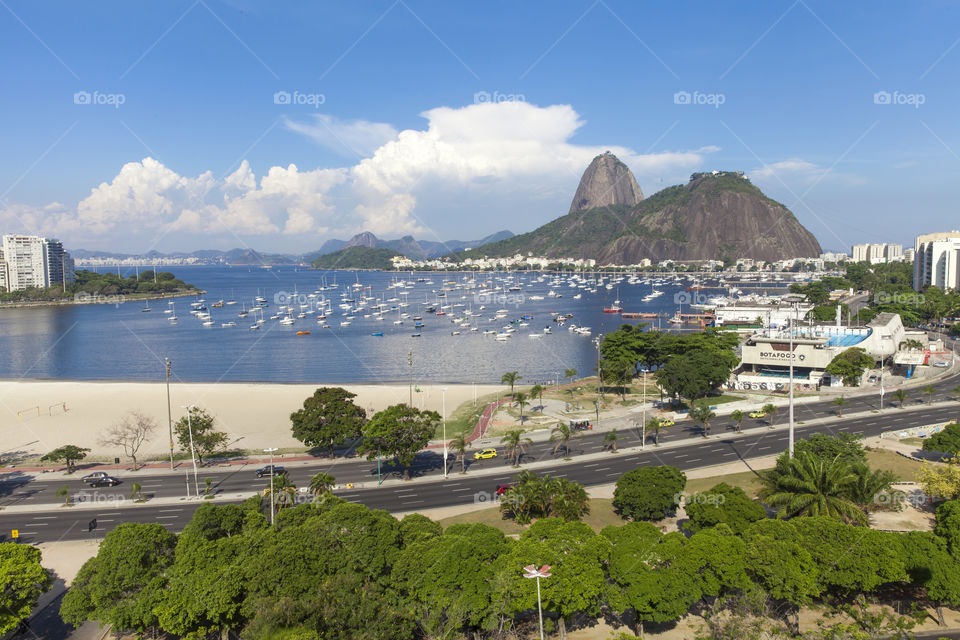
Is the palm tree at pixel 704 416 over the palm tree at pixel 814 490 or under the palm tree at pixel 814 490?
under

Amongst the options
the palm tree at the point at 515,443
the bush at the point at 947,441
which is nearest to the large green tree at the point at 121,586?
the palm tree at the point at 515,443

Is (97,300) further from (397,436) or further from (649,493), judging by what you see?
(649,493)

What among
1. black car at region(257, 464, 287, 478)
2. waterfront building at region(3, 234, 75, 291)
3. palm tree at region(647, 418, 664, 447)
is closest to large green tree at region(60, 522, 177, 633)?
black car at region(257, 464, 287, 478)

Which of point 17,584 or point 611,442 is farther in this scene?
point 611,442

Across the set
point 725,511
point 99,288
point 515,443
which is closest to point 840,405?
point 515,443

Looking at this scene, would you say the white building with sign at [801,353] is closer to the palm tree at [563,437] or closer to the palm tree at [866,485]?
the palm tree at [563,437]

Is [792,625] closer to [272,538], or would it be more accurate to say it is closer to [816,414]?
[272,538]
